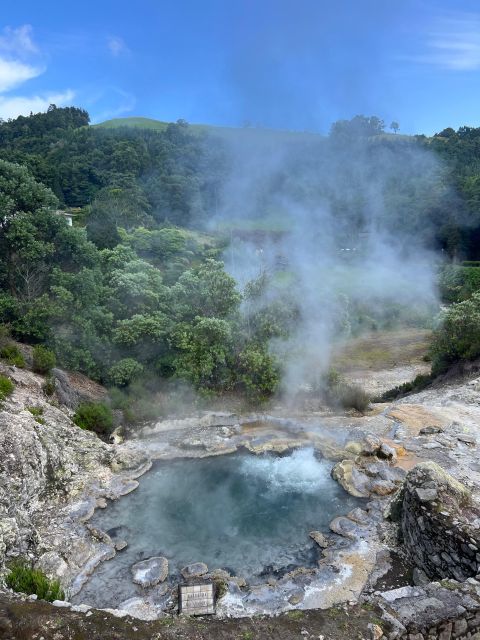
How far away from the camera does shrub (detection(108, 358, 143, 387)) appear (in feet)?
53.2

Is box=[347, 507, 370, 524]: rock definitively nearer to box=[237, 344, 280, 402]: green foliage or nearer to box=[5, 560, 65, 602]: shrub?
box=[5, 560, 65, 602]: shrub

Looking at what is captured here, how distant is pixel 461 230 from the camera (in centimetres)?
3869

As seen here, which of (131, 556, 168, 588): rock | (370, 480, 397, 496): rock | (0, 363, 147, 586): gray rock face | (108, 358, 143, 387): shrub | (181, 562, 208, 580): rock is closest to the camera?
(131, 556, 168, 588): rock

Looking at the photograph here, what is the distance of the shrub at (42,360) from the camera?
14508 millimetres

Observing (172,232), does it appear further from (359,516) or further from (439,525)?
(439,525)

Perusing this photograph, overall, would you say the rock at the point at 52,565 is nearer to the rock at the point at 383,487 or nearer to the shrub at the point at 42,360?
the rock at the point at 383,487

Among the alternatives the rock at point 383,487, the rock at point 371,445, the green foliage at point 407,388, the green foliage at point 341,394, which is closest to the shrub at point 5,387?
the rock at point 383,487

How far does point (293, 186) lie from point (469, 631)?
3916 cm

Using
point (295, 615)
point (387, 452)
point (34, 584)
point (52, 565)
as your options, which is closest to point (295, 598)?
point (295, 615)

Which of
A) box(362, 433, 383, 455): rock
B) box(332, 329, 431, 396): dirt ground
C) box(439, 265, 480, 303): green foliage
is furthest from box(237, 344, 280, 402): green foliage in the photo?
box(439, 265, 480, 303): green foliage

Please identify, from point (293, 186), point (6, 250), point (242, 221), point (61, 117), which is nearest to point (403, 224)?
point (293, 186)

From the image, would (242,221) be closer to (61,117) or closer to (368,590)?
(368,590)

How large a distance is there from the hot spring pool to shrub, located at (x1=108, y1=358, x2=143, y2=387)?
4.67 m

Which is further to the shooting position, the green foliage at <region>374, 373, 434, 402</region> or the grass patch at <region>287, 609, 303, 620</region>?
the green foliage at <region>374, 373, 434, 402</region>
